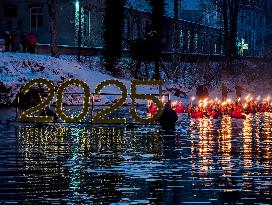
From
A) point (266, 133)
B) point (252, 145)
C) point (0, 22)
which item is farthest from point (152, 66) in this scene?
point (252, 145)

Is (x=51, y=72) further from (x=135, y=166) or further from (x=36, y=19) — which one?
(x=135, y=166)

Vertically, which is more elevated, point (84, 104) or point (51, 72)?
point (51, 72)

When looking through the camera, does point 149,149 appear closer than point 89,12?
Yes

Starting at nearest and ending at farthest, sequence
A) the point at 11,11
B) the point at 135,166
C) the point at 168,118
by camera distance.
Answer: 1. the point at 135,166
2. the point at 168,118
3. the point at 11,11

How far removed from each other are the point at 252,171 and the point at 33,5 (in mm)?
60246

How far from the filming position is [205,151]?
73.4 feet

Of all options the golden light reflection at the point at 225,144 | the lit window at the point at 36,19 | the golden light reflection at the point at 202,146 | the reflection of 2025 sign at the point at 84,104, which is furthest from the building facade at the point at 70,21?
the golden light reflection at the point at 202,146

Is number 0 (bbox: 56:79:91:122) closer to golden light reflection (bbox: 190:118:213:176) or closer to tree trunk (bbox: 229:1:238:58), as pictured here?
golden light reflection (bbox: 190:118:213:176)

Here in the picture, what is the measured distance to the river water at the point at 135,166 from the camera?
14.6 meters

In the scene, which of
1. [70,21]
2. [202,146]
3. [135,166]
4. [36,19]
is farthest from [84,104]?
[36,19]

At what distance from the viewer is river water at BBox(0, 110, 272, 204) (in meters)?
14.6

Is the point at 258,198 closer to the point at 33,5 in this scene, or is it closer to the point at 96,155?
the point at 96,155

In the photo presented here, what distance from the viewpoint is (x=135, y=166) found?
61.5ft

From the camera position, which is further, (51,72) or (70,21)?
(70,21)
